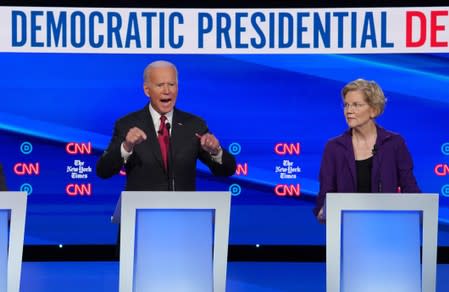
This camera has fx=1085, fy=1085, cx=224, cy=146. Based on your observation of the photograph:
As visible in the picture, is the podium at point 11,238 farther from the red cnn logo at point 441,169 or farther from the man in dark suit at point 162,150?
the red cnn logo at point 441,169

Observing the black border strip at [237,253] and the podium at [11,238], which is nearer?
the podium at [11,238]

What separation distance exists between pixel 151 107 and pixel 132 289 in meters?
2.09

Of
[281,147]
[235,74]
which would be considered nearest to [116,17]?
[235,74]

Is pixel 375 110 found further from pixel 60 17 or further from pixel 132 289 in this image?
pixel 60 17

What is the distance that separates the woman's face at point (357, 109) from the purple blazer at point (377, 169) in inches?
5.0

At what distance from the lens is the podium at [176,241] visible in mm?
4289

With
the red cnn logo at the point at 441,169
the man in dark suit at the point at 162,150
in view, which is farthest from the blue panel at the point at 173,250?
the red cnn logo at the point at 441,169

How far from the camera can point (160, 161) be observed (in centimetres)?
586

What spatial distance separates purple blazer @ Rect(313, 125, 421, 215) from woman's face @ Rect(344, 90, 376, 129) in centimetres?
13

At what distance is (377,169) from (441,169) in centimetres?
298

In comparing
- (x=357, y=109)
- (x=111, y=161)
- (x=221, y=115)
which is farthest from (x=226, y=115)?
(x=111, y=161)

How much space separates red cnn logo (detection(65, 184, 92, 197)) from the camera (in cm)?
851

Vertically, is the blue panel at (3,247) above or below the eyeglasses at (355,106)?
below

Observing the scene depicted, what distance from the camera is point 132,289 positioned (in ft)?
14.1
